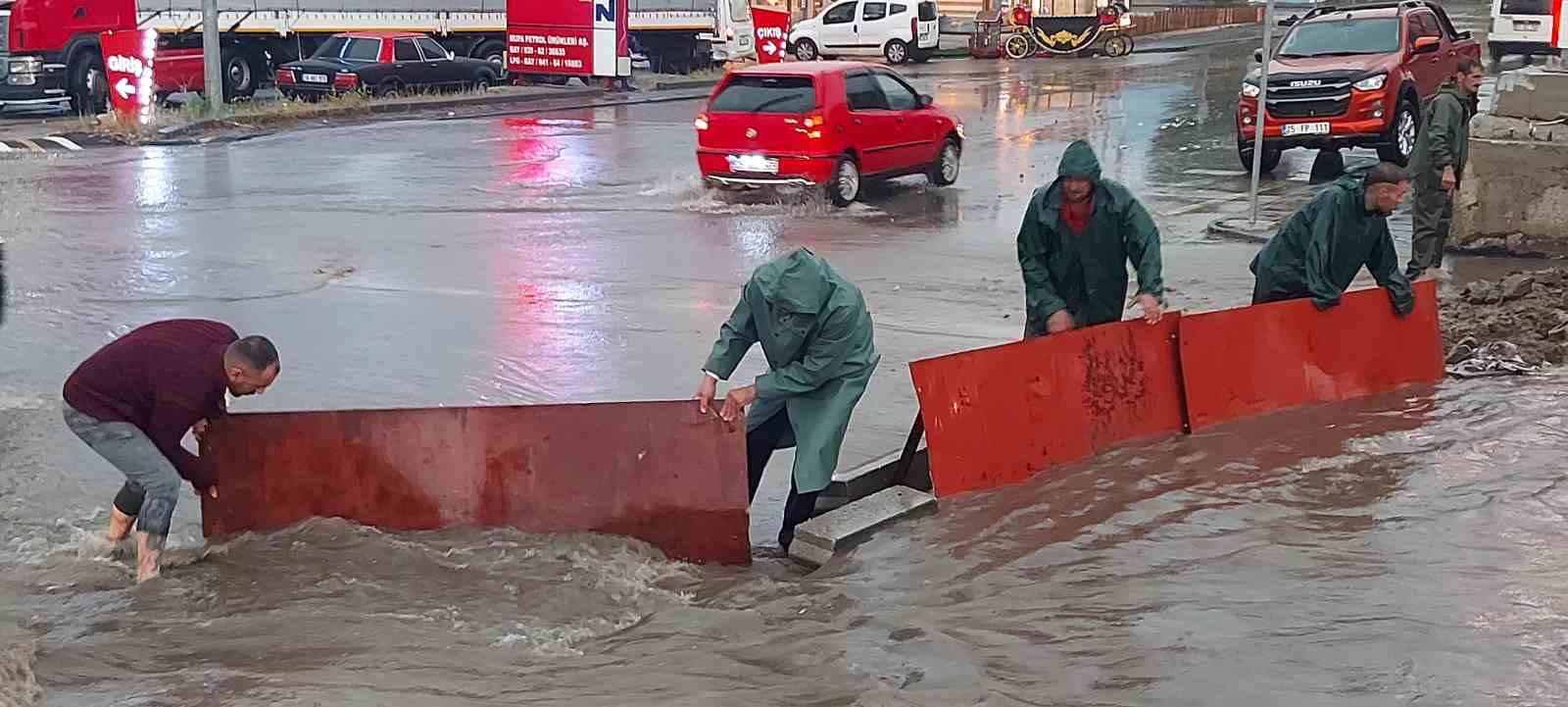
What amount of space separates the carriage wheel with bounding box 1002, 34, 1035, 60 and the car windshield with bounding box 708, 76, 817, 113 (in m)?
32.0

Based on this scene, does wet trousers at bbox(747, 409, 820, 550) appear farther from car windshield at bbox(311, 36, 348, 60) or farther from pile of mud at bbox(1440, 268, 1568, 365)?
car windshield at bbox(311, 36, 348, 60)

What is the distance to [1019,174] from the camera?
1939 centimetres

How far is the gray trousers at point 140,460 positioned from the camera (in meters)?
5.72

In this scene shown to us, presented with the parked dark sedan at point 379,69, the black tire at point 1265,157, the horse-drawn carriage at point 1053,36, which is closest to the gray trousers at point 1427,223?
the black tire at point 1265,157

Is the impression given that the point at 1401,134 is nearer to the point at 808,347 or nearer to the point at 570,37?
the point at 808,347

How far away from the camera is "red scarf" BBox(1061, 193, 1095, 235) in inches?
288

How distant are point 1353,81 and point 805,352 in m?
13.2

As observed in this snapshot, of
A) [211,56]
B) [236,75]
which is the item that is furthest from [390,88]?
[211,56]

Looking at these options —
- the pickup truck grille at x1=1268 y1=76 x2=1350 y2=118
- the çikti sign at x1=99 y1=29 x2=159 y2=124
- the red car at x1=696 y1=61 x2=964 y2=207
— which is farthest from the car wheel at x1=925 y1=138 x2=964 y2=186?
the çikti sign at x1=99 y1=29 x2=159 y2=124

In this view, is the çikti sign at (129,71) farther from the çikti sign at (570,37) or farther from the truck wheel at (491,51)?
the truck wheel at (491,51)

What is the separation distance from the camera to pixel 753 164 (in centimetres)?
1638

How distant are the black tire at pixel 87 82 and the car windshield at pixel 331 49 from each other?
4429 mm

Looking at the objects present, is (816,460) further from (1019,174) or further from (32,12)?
(32,12)

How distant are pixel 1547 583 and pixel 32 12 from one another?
24.8 m
